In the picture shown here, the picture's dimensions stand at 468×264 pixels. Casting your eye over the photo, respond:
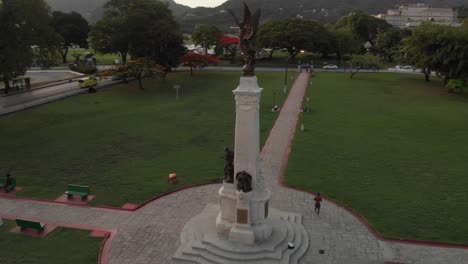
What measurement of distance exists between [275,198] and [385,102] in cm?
2741

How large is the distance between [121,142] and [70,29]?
62760 millimetres

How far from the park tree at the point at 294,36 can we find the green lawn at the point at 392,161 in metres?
32.8

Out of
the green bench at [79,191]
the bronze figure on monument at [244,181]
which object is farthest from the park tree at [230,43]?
the bronze figure on monument at [244,181]

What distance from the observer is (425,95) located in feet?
148

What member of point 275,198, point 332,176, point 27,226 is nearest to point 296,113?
point 332,176

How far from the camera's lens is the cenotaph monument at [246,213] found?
43.0ft

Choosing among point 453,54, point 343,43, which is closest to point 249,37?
point 453,54

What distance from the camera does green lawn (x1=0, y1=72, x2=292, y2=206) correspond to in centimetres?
1992

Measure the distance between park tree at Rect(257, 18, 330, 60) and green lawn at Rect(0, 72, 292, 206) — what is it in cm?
3080

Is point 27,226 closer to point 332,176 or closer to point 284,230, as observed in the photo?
A: point 284,230

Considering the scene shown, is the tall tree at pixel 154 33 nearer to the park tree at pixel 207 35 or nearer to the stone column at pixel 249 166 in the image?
the park tree at pixel 207 35

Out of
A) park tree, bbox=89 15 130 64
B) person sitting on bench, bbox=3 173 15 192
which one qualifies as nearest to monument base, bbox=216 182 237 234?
person sitting on bench, bbox=3 173 15 192

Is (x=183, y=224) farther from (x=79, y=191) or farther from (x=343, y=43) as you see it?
(x=343, y=43)

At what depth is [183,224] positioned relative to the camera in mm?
15602
